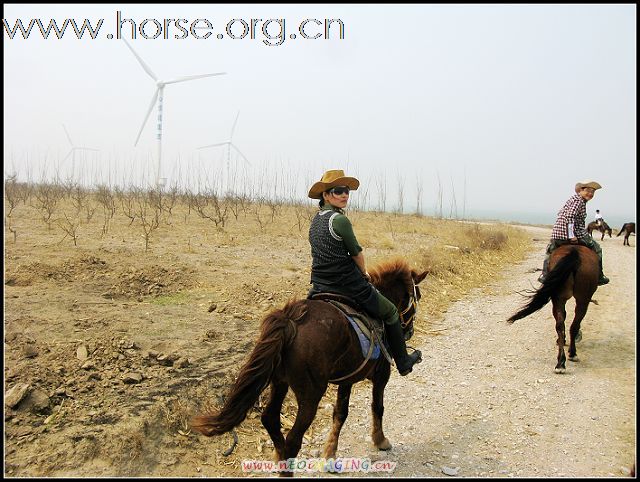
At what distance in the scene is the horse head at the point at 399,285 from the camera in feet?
13.9

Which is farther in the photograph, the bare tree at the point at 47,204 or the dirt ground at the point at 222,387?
the bare tree at the point at 47,204

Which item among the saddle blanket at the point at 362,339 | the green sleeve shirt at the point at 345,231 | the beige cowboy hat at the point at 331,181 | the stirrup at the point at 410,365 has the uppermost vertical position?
the beige cowboy hat at the point at 331,181

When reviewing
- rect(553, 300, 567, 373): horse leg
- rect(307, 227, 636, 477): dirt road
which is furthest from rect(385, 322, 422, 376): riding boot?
rect(553, 300, 567, 373): horse leg

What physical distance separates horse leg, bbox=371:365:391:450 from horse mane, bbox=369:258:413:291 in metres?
0.78

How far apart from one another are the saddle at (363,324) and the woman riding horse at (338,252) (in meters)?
0.05

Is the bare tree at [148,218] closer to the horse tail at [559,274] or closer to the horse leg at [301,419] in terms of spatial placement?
the horse tail at [559,274]

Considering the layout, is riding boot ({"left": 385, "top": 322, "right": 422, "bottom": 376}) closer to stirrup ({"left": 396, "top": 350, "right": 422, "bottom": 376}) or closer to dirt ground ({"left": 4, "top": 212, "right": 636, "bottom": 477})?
stirrup ({"left": 396, "top": 350, "right": 422, "bottom": 376})

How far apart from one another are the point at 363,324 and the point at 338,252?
0.61 meters

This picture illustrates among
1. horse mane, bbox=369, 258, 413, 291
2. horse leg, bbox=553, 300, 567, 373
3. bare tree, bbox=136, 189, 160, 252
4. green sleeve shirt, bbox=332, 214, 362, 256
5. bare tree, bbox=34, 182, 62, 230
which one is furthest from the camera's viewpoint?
bare tree, bbox=34, 182, 62, 230

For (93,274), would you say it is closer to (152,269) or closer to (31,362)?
(152,269)

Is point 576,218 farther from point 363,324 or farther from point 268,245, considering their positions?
point 268,245

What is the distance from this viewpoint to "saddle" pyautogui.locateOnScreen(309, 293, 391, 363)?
3.51 meters

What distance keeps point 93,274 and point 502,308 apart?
7.79 metres

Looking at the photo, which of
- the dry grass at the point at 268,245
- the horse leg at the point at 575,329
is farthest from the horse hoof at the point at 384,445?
the dry grass at the point at 268,245
